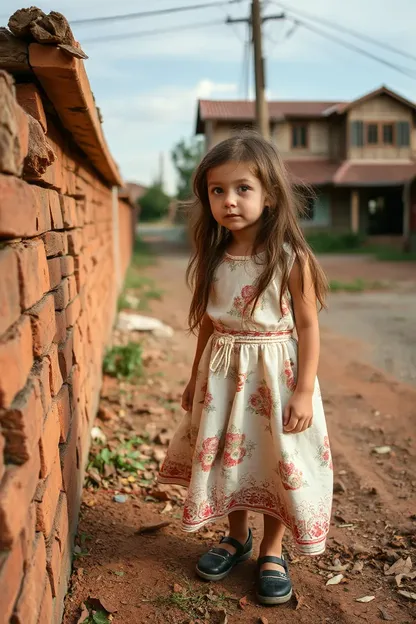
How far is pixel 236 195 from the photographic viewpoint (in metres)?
2.17

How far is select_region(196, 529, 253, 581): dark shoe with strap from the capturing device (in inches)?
92.7

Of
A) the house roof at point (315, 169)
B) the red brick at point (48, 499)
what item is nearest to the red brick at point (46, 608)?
the red brick at point (48, 499)

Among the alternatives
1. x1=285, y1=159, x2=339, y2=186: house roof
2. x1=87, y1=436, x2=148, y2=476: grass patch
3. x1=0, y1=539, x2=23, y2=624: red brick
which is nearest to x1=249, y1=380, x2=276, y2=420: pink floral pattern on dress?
x1=0, y1=539, x2=23, y2=624: red brick

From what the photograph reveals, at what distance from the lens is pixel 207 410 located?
2.26m

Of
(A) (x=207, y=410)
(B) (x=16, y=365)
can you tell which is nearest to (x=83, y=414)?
(A) (x=207, y=410)

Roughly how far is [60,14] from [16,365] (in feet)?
3.21

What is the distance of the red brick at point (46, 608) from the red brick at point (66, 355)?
784mm

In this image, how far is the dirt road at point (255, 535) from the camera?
2.20 metres

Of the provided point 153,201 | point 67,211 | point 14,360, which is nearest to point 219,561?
point 14,360

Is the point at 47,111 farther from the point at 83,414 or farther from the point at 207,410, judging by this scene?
the point at 83,414

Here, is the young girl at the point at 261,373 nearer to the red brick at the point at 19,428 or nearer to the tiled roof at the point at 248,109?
the red brick at the point at 19,428

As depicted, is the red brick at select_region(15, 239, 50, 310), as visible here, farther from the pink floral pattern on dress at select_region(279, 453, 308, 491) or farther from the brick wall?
the pink floral pattern on dress at select_region(279, 453, 308, 491)

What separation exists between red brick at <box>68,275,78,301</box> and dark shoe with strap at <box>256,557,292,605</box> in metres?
1.38

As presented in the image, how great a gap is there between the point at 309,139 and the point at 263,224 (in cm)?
2298
